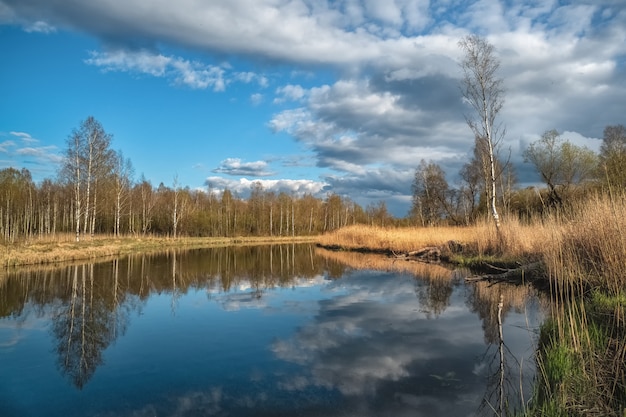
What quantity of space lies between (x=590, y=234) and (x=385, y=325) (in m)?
4.48

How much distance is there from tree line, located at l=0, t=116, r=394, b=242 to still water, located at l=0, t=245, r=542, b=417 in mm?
17613

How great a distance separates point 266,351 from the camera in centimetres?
692

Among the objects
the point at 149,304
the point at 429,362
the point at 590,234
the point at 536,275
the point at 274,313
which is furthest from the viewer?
the point at 536,275

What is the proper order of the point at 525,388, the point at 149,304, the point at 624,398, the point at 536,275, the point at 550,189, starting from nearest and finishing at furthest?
the point at 624,398 < the point at 525,388 < the point at 149,304 < the point at 536,275 < the point at 550,189

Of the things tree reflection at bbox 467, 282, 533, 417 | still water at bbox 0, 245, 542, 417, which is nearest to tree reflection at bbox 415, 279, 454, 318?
still water at bbox 0, 245, 542, 417

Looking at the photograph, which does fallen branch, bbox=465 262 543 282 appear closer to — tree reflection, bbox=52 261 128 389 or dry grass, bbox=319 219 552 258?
dry grass, bbox=319 219 552 258

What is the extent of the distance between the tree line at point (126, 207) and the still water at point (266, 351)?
17613 mm

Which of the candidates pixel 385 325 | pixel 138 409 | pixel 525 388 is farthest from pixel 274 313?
pixel 525 388

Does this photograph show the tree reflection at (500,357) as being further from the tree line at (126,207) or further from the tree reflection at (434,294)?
the tree line at (126,207)

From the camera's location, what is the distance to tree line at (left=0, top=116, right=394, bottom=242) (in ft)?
107

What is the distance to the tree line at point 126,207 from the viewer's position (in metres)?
32.5

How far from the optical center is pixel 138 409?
185 inches

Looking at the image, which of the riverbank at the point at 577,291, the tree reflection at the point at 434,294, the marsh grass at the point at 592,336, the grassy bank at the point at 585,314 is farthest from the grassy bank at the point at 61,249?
the marsh grass at the point at 592,336

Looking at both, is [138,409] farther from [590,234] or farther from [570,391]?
[590,234]
